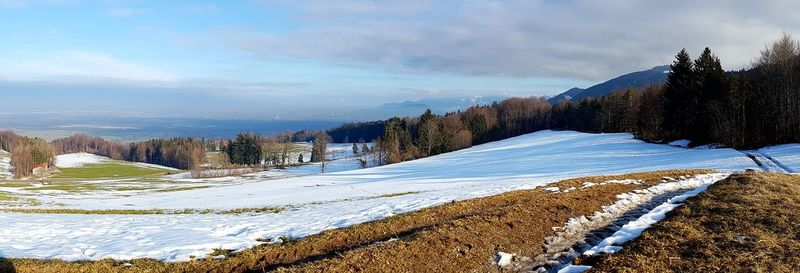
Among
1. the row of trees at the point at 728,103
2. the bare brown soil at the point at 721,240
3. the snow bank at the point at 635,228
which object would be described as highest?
the row of trees at the point at 728,103

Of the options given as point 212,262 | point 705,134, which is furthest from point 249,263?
point 705,134

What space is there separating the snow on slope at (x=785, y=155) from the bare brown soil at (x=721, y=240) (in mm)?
21537

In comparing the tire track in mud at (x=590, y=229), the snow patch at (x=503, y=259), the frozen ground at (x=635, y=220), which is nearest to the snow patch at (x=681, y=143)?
the frozen ground at (x=635, y=220)

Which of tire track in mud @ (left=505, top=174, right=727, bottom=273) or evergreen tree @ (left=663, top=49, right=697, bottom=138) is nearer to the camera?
tire track in mud @ (left=505, top=174, right=727, bottom=273)

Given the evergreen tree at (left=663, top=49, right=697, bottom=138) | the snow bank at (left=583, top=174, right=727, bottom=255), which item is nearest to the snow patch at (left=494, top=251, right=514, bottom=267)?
the snow bank at (left=583, top=174, right=727, bottom=255)

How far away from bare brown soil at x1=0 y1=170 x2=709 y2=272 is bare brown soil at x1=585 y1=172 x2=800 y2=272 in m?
2.27

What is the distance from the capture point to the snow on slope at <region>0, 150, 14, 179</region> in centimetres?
11624

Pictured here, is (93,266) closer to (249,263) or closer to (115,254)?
(115,254)

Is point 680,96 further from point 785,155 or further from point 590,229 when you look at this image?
point 590,229

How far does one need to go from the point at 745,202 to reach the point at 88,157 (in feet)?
739

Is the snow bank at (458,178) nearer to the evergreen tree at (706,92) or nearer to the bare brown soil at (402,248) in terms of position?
the evergreen tree at (706,92)

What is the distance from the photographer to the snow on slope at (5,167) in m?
116

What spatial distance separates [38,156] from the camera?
125 metres

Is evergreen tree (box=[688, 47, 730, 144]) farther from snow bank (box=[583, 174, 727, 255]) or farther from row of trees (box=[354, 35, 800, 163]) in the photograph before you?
snow bank (box=[583, 174, 727, 255])
